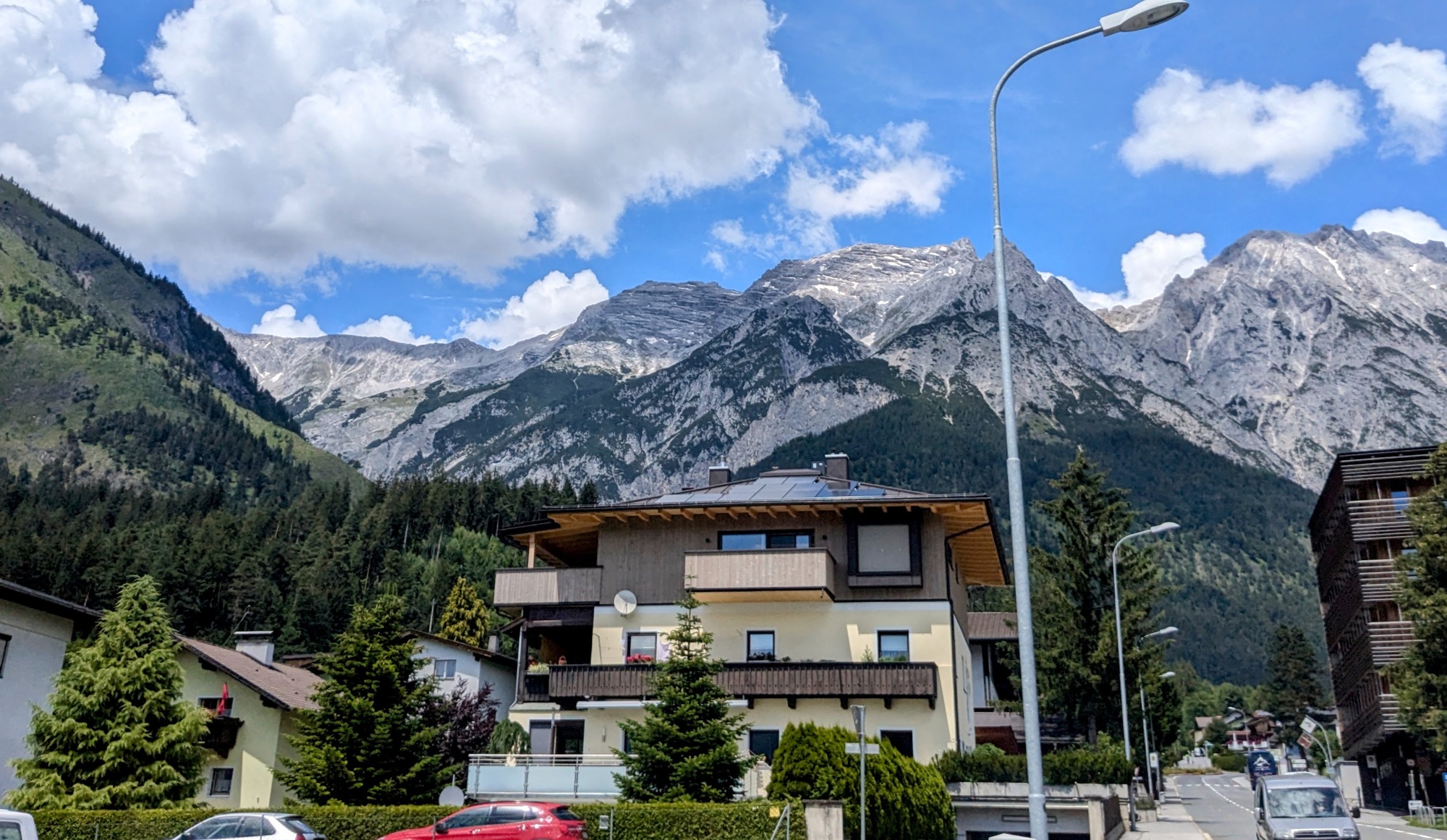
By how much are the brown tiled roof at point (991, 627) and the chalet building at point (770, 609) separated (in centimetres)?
1719

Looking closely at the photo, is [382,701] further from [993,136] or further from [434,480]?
[434,480]

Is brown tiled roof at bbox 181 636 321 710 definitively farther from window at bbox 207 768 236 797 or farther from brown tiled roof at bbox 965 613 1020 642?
brown tiled roof at bbox 965 613 1020 642

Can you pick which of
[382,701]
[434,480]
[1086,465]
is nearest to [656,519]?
[382,701]

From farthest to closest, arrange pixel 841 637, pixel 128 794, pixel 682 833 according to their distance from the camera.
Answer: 1. pixel 841 637
2. pixel 128 794
3. pixel 682 833

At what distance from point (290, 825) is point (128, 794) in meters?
7.92

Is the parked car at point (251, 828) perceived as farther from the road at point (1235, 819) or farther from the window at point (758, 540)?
the road at point (1235, 819)

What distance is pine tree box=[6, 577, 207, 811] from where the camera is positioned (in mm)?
28922

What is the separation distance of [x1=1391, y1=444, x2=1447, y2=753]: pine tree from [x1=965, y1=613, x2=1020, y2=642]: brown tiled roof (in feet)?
63.5

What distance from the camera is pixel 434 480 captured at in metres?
142

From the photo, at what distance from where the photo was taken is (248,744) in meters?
40.1

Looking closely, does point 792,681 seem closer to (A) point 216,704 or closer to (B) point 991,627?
(A) point 216,704

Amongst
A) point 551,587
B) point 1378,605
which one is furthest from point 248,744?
point 1378,605

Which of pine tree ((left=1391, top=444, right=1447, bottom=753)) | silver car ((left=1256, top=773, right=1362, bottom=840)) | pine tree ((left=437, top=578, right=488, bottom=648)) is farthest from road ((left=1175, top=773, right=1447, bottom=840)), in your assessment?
pine tree ((left=437, top=578, right=488, bottom=648))

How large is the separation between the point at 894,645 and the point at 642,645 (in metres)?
8.77
